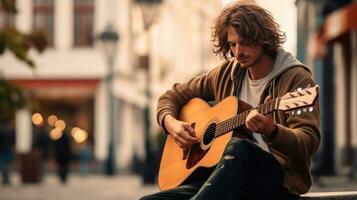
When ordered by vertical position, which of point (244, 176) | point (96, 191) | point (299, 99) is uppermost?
point (299, 99)

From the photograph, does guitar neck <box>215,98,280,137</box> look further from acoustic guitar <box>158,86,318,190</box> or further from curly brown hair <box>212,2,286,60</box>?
curly brown hair <box>212,2,286,60</box>

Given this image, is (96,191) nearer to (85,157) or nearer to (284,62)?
(284,62)

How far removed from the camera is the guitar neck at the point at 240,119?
440cm

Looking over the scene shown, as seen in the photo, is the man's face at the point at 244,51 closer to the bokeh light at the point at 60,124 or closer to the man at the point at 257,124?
the man at the point at 257,124

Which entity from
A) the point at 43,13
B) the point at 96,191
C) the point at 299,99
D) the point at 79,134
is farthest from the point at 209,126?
the point at 43,13

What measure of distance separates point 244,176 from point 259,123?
0.95 ft

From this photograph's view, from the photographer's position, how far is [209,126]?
5.06 metres

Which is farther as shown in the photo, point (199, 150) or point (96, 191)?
point (96, 191)

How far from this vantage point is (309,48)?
27.0m

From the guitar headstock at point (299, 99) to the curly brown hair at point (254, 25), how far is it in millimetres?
418

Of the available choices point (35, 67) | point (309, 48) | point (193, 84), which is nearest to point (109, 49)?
point (309, 48)

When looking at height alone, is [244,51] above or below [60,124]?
above

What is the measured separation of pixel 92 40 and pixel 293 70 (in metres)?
40.5

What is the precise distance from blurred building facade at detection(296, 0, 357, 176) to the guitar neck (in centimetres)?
1148
